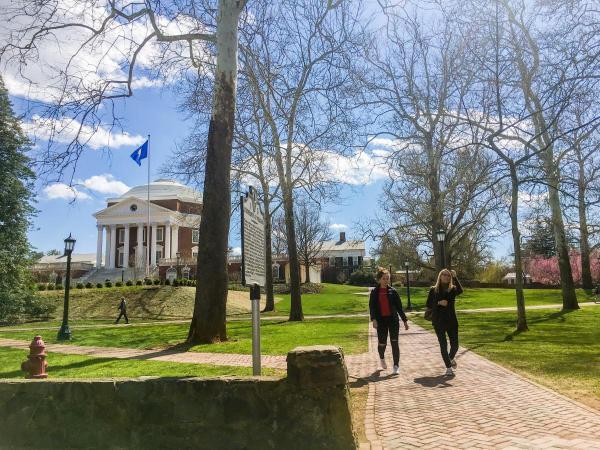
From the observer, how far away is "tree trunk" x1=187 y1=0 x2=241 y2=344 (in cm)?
1308

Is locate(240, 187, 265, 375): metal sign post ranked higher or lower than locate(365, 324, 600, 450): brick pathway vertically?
higher

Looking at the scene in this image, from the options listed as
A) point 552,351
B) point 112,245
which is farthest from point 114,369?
point 112,245

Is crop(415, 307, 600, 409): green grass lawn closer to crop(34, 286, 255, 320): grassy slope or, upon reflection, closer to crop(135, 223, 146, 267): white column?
crop(34, 286, 255, 320): grassy slope

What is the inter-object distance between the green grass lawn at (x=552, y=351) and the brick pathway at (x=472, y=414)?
460mm

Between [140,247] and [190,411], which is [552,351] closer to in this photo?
[190,411]

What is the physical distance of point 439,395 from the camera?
6.76m

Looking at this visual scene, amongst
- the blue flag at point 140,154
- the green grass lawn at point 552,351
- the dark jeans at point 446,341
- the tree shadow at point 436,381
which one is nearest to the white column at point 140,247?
the blue flag at point 140,154

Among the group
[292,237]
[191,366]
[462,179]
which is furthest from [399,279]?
[191,366]

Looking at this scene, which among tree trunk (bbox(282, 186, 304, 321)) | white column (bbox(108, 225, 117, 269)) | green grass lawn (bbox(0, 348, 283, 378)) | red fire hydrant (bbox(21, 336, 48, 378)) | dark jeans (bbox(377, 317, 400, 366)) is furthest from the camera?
white column (bbox(108, 225, 117, 269))

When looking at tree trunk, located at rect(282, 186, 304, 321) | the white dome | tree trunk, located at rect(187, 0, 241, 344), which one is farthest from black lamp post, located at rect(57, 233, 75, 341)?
the white dome

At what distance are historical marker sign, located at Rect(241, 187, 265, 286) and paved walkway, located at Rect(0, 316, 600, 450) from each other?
2105mm

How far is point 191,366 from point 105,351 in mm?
4995

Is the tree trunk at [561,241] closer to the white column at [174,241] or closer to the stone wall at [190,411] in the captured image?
the stone wall at [190,411]

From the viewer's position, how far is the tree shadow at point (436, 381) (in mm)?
7461
